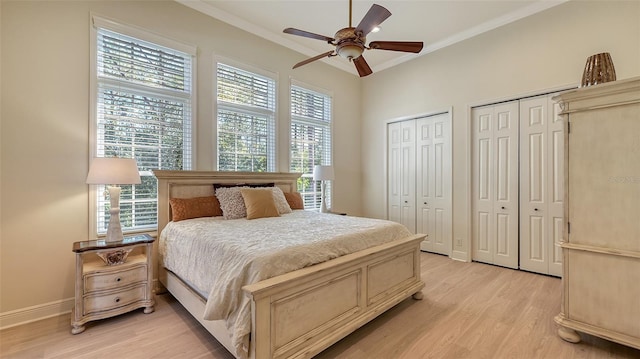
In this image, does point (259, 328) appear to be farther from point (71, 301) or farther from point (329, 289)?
point (71, 301)

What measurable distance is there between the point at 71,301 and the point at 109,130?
163 centimetres

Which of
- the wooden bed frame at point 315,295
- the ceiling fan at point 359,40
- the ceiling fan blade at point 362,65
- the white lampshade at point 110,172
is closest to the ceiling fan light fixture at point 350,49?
the ceiling fan at point 359,40

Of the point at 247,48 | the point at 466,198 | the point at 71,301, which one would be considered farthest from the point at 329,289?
the point at 247,48

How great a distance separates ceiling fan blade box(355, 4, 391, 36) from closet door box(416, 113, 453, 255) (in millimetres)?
2610

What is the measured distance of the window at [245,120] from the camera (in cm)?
355

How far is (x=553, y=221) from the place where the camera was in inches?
131

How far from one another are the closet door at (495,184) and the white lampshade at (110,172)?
4192 millimetres

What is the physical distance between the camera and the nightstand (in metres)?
2.17

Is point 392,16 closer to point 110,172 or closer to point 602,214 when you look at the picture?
point 602,214

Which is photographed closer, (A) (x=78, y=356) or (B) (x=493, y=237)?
(A) (x=78, y=356)

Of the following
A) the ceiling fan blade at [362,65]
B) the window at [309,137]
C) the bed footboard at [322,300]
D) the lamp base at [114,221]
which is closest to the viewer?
the bed footboard at [322,300]

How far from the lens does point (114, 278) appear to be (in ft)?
7.60

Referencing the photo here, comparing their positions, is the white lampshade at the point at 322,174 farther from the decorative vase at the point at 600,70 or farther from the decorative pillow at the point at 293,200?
the decorative vase at the point at 600,70

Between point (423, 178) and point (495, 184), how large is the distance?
103 centimetres
